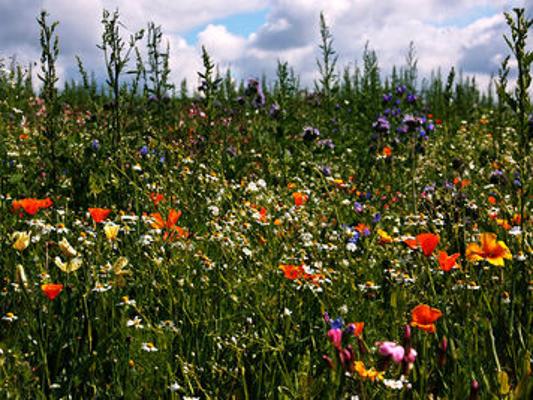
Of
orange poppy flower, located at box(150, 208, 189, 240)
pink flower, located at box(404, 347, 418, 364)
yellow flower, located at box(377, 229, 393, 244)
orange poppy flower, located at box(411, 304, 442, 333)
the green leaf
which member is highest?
orange poppy flower, located at box(150, 208, 189, 240)

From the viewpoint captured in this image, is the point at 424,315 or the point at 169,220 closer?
the point at 424,315

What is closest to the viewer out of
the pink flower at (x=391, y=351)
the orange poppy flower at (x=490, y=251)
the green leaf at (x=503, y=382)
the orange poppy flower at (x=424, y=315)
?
the pink flower at (x=391, y=351)

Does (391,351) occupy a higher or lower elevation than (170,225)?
lower

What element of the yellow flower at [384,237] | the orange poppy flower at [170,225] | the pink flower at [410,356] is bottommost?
the pink flower at [410,356]

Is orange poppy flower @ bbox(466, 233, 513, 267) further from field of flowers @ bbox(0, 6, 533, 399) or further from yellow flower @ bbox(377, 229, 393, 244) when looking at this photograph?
yellow flower @ bbox(377, 229, 393, 244)

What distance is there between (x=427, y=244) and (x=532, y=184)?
2543 mm

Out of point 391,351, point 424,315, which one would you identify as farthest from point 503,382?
point 391,351

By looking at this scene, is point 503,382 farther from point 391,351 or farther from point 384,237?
point 384,237

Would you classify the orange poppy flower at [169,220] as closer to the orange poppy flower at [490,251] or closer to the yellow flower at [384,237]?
the yellow flower at [384,237]

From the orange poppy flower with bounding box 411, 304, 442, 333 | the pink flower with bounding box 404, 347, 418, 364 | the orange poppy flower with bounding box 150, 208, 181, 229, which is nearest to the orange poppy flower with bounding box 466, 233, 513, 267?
the orange poppy flower with bounding box 411, 304, 442, 333

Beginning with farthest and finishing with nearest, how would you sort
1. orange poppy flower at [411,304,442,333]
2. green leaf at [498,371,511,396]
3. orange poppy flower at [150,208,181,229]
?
orange poppy flower at [150,208,181,229]
orange poppy flower at [411,304,442,333]
green leaf at [498,371,511,396]

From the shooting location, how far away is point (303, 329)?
2266mm

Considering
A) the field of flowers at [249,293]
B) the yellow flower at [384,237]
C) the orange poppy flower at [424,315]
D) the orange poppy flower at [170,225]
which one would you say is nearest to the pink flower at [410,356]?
the field of flowers at [249,293]

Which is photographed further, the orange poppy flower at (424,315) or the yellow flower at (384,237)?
the yellow flower at (384,237)
